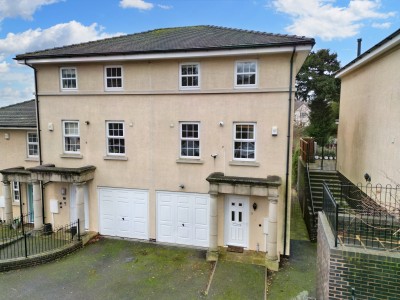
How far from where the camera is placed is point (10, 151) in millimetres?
16453

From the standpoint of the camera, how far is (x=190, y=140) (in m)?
12.8

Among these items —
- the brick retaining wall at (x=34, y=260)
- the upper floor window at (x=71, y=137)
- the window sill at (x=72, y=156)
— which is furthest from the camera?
the upper floor window at (x=71, y=137)

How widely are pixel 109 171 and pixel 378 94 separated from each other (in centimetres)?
1224

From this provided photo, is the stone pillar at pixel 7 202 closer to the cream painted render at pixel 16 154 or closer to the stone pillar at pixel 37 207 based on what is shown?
the cream painted render at pixel 16 154

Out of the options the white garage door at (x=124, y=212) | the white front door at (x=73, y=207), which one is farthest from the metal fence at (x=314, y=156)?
the white front door at (x=73, y=207)

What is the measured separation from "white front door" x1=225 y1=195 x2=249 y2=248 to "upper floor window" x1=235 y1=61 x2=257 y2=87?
15.8 ft

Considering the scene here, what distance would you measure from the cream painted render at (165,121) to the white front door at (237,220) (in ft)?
0.72

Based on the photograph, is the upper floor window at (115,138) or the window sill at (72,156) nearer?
the upper floor window at (115,138)

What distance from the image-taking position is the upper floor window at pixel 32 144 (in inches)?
631

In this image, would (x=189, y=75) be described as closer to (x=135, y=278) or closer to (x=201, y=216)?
(x=201, y=216)

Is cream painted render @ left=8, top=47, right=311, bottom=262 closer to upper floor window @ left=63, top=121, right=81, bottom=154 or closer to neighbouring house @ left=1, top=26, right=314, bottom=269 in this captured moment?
neighbouring house @ left=1, top=26, right=314, bottom=269

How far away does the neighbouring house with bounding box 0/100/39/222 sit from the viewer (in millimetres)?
16016

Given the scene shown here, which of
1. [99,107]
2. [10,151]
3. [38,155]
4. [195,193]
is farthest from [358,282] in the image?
[10,151]

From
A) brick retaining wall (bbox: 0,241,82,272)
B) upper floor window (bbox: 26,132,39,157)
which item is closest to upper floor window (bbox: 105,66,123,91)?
upper floor window (bbox: 26,132,39,157)
